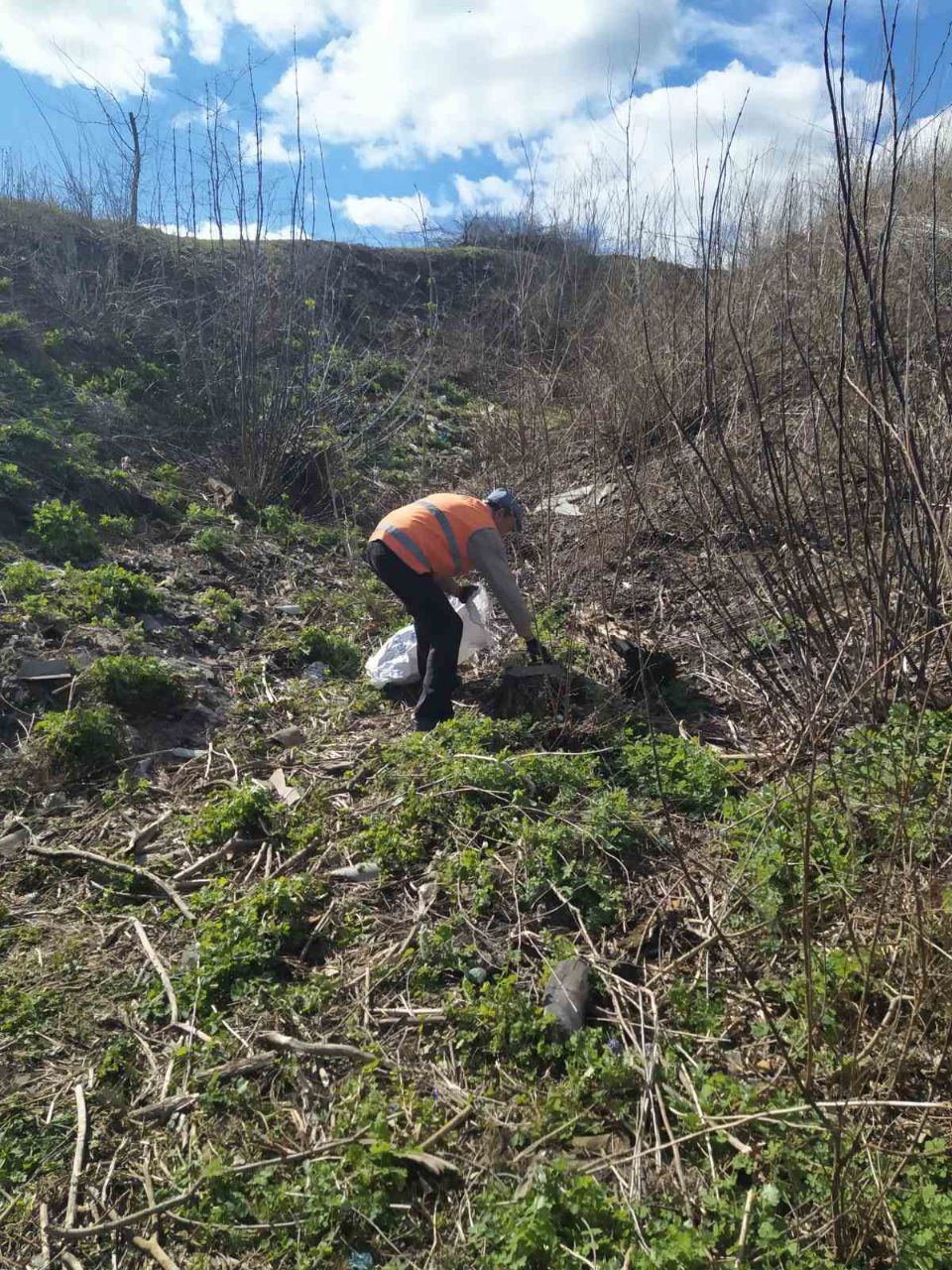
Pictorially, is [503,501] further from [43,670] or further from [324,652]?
[43,670]

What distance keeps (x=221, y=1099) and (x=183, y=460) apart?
7.30 meters

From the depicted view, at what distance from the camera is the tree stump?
162 inches

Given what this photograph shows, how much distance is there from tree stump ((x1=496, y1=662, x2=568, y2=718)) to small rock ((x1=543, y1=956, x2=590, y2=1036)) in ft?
5.74

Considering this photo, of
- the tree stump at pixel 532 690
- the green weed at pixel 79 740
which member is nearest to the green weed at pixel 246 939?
the green weed at pixel 79 740

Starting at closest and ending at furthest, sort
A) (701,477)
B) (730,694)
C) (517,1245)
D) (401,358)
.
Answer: (517,1245)
(730,694)
(701,477)
(401,358)

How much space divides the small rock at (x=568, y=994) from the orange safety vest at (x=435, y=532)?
2.29m

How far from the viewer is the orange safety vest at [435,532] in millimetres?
4227

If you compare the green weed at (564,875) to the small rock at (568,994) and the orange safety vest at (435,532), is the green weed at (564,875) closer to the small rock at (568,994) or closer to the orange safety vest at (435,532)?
the small rock at (568,994)

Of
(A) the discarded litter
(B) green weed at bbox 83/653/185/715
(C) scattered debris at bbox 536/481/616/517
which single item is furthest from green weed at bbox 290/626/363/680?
(C) scattered debris at bbox 536/481/616/517

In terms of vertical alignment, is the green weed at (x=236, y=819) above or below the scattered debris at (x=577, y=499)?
below

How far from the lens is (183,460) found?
→ 848cm

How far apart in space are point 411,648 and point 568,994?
8.29 feet

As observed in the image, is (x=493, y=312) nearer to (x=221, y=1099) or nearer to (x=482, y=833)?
(x=482, y=833)

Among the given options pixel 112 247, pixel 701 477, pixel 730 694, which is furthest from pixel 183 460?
pixel 730 694
